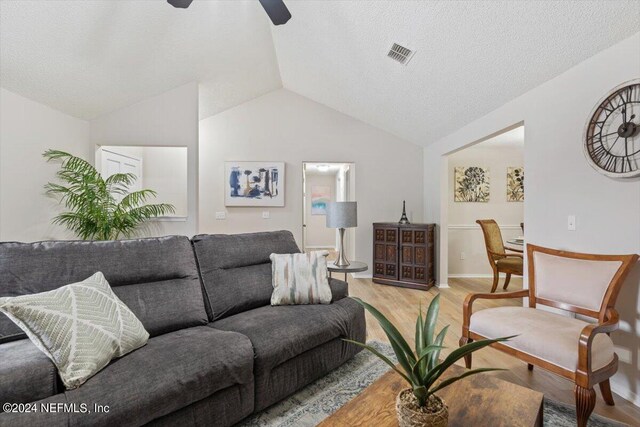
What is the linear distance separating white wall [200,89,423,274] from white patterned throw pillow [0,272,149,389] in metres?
3.66

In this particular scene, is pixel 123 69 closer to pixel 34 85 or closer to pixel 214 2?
pixel 34 85

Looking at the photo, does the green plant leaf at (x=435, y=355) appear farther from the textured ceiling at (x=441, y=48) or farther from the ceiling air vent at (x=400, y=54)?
the ceiling air vent at (x=400, y=54)

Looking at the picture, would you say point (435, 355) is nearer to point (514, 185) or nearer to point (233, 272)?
point (233, 272)

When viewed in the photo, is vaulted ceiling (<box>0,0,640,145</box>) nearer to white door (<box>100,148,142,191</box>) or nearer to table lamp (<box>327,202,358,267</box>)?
white door (<box>100,148,142,191</box>)

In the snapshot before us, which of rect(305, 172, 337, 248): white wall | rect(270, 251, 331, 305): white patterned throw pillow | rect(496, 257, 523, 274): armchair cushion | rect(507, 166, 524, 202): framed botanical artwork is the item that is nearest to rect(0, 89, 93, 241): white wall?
rect(270, 251, 331, 305): white patterned throw pillow

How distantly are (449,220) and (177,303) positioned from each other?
186 inches

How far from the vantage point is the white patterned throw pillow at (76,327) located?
1.23 m

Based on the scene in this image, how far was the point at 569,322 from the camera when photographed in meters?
1.91

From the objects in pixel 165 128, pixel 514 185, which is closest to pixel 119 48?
pixel 165 128

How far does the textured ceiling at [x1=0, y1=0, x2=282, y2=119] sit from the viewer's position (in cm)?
245

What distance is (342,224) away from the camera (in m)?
3.22

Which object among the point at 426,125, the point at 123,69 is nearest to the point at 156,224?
the point at 123,69

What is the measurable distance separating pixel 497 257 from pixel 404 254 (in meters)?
1.23

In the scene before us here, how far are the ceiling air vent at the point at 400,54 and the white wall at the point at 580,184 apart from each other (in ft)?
3.52
